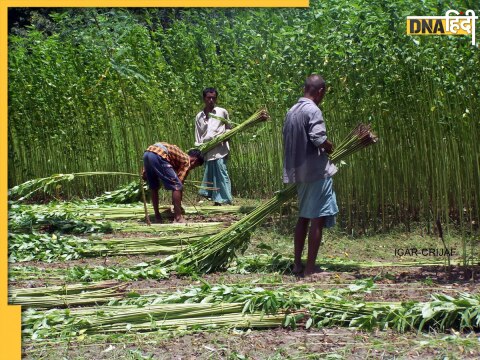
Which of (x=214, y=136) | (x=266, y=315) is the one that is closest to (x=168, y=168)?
(x=214, y=136)

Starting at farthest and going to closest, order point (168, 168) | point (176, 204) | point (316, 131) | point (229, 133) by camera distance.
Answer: point (229, 133)
point (176, 204)
point (168, 168)
point (316, 131)

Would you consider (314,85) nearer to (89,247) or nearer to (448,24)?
(448,24)

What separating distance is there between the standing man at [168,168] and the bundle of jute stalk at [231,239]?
243 centimetres

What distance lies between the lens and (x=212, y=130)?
11531mm

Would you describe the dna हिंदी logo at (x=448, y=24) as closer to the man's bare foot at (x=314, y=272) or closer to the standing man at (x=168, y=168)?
the man's bare foot at (x=314, y=272)

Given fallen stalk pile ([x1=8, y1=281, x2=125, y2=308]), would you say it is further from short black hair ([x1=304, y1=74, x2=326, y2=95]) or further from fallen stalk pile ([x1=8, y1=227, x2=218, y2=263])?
short black hair ([x1=304, y1=74, x2=326, y2=95])

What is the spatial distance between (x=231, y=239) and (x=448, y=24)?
111 inches

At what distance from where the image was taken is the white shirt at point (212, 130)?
1153 centimetres

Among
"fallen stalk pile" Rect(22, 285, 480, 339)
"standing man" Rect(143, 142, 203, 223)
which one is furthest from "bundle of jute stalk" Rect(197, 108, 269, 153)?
"fallen stalk pile" Rect(22, 285, 480, 339)

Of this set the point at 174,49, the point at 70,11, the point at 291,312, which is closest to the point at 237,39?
the point at 174,49

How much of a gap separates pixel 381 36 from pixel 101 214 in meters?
4.29

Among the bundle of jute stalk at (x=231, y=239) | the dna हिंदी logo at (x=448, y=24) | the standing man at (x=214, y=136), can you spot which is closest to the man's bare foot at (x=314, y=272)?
the bundle of jute stalk at (x=231, y=239)

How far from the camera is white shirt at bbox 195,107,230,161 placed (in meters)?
11.5

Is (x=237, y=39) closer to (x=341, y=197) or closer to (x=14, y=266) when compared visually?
(x=341, y=197)
